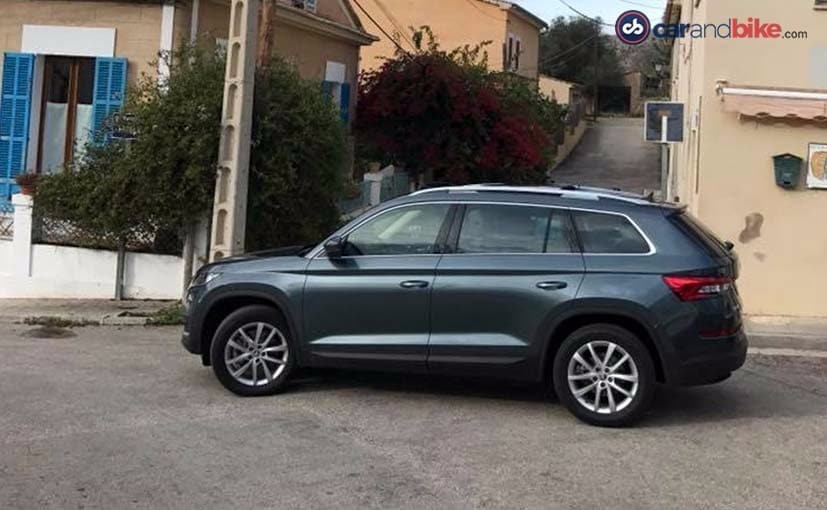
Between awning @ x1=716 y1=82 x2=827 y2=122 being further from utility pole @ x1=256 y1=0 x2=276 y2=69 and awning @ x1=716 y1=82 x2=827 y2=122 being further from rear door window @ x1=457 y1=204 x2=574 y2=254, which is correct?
utility pole @ x1=256 y1=0 x2=276 y2=69

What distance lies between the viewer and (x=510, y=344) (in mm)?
6770

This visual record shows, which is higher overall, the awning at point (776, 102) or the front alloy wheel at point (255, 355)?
the awning at point (776, 102)

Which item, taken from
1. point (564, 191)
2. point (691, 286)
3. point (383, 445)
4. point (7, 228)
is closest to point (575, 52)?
point (7, 228)

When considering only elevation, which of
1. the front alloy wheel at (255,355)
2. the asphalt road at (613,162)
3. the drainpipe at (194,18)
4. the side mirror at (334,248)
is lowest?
the front alloy wheel at (255,355)

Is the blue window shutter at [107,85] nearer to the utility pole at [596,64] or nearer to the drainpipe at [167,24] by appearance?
the drainpipe at [167,24]

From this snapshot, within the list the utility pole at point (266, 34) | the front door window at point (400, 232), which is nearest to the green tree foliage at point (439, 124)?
the utility pole at point (266, 34)

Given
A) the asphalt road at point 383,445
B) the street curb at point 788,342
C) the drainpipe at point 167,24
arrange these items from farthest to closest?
the drainpipe at point 167,24, the street curb at point 788,342, the asphalt road at point 383,445

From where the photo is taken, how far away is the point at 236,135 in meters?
10.8

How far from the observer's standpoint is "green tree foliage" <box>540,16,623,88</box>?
58.7m

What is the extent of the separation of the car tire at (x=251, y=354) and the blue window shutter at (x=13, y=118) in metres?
9.49

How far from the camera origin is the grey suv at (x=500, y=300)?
6559mm

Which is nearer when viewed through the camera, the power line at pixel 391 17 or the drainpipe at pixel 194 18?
the drainpipe at pixel 194 18

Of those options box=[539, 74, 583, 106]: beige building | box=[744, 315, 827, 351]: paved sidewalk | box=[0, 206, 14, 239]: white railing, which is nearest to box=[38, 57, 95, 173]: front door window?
box=[0, 206, 14, 239]: white railing

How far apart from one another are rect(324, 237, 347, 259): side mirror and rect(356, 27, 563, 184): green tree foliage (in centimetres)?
1270
